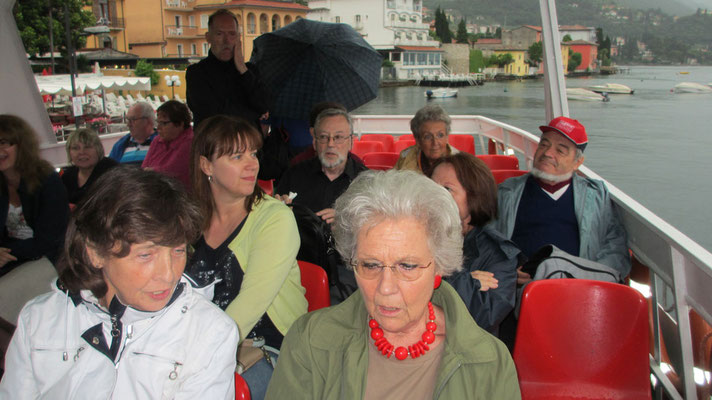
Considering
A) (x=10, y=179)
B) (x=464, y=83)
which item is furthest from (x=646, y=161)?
(x=464, y=83)

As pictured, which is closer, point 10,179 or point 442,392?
point 442,392

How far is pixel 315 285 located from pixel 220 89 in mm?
1771

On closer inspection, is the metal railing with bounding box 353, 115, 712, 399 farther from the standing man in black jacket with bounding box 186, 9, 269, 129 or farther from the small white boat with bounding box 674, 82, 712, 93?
the small white boat with bounding box 674, 82, 712, 93

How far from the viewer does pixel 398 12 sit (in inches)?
686

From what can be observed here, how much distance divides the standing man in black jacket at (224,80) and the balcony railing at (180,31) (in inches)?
1502

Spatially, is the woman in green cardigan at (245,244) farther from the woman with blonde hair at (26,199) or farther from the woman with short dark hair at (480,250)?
the woman with blonde hair at (26,199)

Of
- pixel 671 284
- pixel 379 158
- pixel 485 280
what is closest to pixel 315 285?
pixel 485 280

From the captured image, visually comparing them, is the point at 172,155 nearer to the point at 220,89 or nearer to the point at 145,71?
the point at 220,89

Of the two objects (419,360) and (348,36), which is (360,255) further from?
(348,36)

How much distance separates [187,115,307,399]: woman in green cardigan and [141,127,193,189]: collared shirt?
6.00 feet

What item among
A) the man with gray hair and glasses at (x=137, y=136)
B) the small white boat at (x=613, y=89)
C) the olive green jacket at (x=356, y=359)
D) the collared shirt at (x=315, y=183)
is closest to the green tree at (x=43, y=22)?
the man with gray hair and glasses at (x=137, y=136)

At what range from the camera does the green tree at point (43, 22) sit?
66.3 feet

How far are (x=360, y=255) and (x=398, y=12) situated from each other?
1761 centimetres

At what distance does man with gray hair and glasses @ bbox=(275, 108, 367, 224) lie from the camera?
2.82 meters
